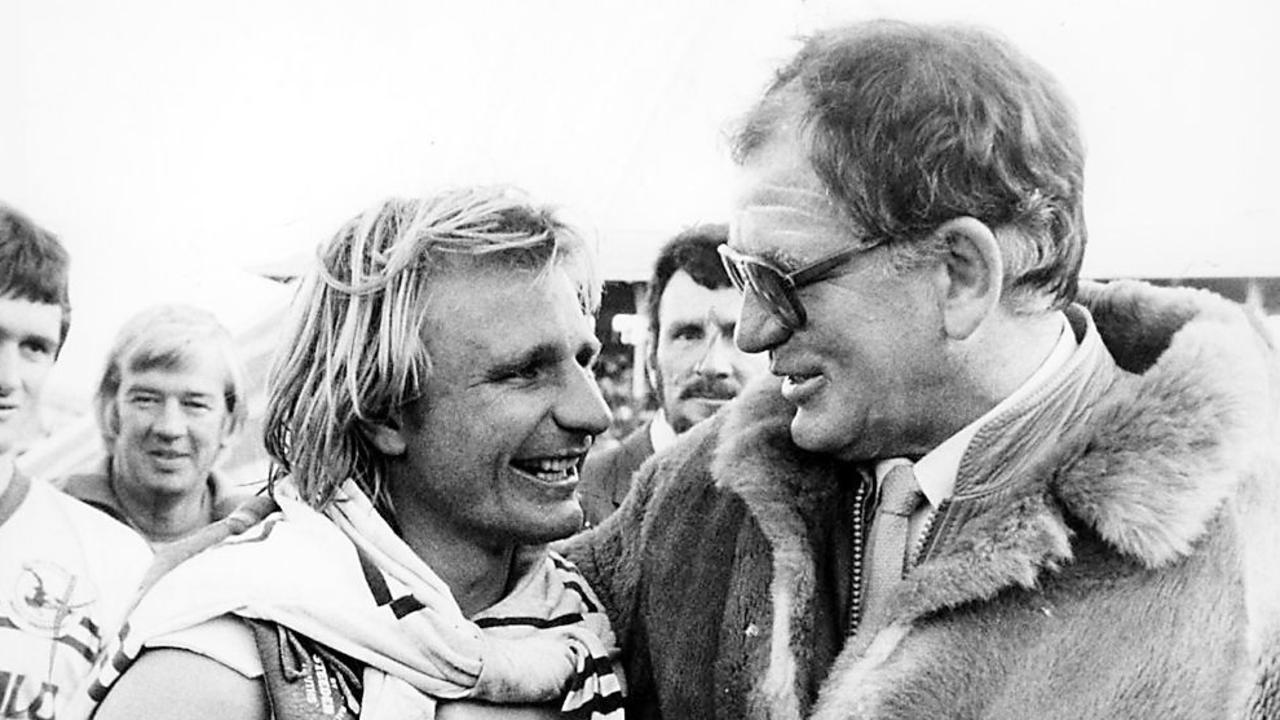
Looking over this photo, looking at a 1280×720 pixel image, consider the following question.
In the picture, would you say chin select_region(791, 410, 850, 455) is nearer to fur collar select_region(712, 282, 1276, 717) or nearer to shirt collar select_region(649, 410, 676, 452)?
fur collar select_region(712, 282, 1276, 717)

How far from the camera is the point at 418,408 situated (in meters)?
2.06

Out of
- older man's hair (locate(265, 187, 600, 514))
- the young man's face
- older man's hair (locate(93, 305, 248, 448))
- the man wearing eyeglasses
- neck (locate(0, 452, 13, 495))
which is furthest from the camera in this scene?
older man's hair (locate(93, 305, 248, 448))

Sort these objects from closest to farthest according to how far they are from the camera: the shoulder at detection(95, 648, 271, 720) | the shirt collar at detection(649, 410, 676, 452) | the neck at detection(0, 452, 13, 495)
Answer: the shoulder at detection(95, 648, 271, 720) < the neck at detection(0, 452, 13, 495) < the shirt collar at detection(649, 410, 676, 452)

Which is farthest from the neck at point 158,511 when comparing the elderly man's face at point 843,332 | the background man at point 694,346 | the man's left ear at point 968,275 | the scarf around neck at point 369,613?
the man's left ear at point 968,275

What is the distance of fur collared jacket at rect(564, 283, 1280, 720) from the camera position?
1801 mm

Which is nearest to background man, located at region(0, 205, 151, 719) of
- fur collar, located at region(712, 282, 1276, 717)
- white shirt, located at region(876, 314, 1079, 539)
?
fur collar, located at region(712, 282, 1276, 717)

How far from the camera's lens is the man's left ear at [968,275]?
2.08 metres

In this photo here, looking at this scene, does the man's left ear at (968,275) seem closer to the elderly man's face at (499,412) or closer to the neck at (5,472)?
the elderly man's face at (499,412)

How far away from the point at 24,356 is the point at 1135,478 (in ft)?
8.96

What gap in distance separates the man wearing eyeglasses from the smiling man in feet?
0.93

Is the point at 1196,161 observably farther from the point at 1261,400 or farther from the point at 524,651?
the point at 524,651

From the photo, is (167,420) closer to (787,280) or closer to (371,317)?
(371,317)

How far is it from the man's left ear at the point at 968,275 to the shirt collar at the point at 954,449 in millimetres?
120

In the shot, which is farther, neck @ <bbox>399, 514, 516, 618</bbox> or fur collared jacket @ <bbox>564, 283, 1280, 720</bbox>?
neck @ <bbox>399, 514, 516, 618</bbox>
